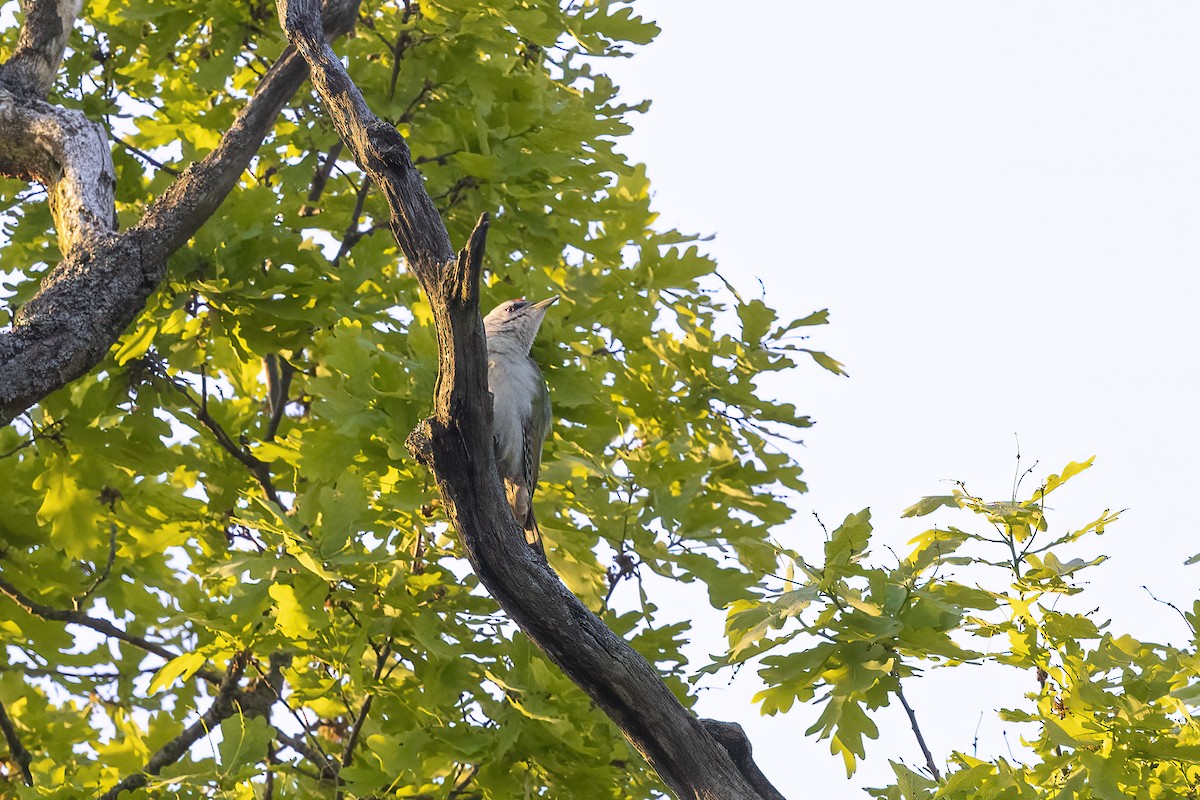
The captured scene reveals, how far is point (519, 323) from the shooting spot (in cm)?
578

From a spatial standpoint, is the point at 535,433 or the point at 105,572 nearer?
the point at 535,433

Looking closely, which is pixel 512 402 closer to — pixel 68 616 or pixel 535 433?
pixel 535 433

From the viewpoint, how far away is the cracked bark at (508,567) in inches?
128

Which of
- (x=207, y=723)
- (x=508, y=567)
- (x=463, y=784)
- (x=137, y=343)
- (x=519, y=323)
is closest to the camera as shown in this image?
(x=508, y=567)

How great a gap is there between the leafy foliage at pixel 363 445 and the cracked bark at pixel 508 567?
1255 mm

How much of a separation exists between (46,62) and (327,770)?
3721 mm

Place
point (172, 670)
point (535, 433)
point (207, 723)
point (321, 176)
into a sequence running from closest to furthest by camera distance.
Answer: point (172, 670) → point (535, 433) → point (207, 723) → point (321, 176)

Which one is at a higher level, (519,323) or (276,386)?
(276,386)

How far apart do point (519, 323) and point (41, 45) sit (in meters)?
2.63

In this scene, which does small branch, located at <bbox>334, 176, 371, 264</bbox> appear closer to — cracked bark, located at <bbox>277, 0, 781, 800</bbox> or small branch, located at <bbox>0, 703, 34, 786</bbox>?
small branch, located at <bbox>0, 703, 34, 786</bbox>

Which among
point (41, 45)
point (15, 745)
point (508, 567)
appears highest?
point (41, 45)

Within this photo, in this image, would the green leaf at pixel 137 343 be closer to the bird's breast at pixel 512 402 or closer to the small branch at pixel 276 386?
the small branch at pixel 276 386

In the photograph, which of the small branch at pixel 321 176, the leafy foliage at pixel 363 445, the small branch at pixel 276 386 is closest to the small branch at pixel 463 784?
the leafy foliage at pixel 363 445

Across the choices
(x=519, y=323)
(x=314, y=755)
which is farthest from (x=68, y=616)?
(x=519, y=323)
